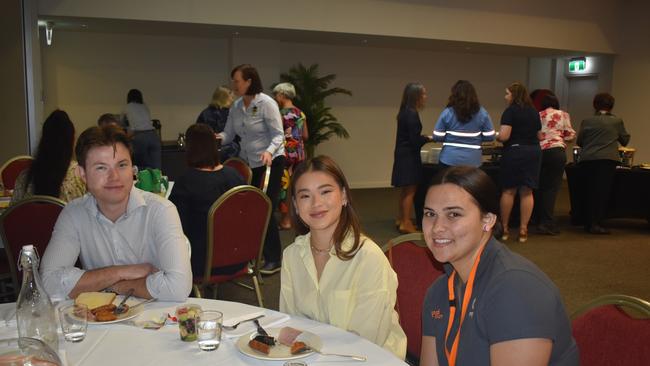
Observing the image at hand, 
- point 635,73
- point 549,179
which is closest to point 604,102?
point 549,179

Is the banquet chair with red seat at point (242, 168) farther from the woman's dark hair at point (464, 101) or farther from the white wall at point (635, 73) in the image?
Result: the white wall at point (635, 73)

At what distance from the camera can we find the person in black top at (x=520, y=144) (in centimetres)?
617

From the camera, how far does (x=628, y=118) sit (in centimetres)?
1102

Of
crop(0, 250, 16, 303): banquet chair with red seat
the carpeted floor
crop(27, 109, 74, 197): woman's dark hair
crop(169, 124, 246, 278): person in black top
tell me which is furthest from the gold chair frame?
crop(0, 250, 16, 303): banquet chair with red seat

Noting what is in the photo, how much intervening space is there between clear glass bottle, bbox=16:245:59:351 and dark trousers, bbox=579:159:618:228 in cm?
656

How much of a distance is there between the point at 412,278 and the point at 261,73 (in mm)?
7468

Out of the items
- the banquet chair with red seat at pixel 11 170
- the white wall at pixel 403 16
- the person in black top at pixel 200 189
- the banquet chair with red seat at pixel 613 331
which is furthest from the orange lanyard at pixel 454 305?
the white wall at pixel 403 16

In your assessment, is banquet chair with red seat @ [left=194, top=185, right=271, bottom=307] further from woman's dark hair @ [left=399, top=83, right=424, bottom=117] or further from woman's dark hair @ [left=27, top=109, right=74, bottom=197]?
woman's dark hair @ [left=399, top=83, right=424, bottom=117]

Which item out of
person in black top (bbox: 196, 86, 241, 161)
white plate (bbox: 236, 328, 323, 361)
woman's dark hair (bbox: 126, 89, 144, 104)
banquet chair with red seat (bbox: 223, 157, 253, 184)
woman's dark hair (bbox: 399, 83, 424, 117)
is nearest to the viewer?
white plate (bbox: 236, 328, 323, 361)

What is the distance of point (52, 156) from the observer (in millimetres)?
3131

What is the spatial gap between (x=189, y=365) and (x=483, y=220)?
2.72ft

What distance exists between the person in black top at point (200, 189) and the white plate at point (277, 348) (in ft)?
6.20

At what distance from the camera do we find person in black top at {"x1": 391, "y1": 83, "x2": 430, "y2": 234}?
6375mm

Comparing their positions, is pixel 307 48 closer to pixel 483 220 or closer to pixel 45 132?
pixel 45 132
